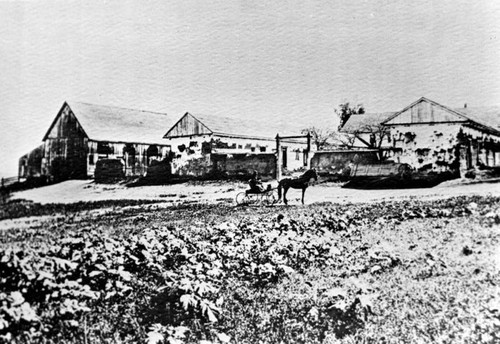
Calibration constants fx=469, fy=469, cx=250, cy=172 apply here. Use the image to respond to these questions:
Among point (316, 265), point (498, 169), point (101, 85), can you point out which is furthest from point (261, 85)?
point (498, 169)

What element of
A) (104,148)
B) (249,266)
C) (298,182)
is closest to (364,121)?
(298,182)

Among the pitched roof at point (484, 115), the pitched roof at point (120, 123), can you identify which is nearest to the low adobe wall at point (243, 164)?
the pitched roof at point (120, 123)

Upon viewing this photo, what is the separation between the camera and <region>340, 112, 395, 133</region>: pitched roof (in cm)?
474

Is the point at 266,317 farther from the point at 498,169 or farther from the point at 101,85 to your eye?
the point at 498,169

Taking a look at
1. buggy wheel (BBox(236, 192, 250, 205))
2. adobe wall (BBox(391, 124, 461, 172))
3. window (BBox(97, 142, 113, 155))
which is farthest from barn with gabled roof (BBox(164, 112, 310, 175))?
adobe wall (BBox(391, 124, 461, 172))

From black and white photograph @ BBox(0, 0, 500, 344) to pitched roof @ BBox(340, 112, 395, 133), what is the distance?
0.07 feet

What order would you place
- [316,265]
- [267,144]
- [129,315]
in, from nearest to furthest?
1. [129,315]
2. [316,265]
3. [267,144]

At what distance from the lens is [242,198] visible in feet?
15.0

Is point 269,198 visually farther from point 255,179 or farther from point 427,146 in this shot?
point 427,146

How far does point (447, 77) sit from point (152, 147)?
3.03 metres

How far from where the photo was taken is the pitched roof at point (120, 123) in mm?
3754

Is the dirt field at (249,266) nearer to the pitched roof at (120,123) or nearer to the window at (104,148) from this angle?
the window at (104,148)

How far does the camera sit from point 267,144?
4.70 m

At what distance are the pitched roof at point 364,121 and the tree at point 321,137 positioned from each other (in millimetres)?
139
